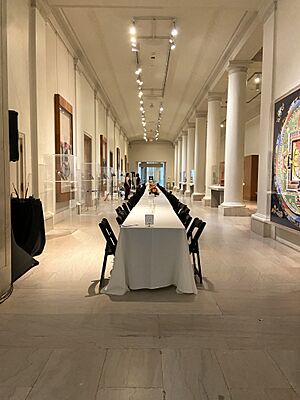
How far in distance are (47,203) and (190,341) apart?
6203 millimetres

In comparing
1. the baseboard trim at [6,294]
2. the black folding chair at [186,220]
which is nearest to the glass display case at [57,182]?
→ the black folding chair at [186,220]

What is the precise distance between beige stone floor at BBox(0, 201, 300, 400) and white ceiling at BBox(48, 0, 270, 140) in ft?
19.7

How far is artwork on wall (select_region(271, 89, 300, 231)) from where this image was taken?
6059mm

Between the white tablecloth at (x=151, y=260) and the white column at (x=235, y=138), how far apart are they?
774cm

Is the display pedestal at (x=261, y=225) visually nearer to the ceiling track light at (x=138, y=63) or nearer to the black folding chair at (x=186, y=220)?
the black folding chair at (x=186, y=220)

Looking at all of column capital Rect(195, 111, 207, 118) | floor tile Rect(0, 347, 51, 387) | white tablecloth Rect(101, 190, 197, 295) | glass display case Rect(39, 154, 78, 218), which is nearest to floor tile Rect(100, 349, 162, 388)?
floor tile Rect(0, 347, 51, 387)

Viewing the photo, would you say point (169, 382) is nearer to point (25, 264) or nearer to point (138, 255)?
point (138, 255)

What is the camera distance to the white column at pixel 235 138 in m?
11.0

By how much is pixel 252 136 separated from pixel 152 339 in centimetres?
2092

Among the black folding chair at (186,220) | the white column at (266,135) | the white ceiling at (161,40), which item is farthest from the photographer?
the white ceiling at (161,40)

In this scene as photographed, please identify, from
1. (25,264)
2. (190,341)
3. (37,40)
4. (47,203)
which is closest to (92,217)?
(47,203)

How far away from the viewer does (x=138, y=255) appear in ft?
13.1

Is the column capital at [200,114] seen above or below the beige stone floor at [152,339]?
above

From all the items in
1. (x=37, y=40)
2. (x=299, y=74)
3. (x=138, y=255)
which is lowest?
(x=138, y=255)
